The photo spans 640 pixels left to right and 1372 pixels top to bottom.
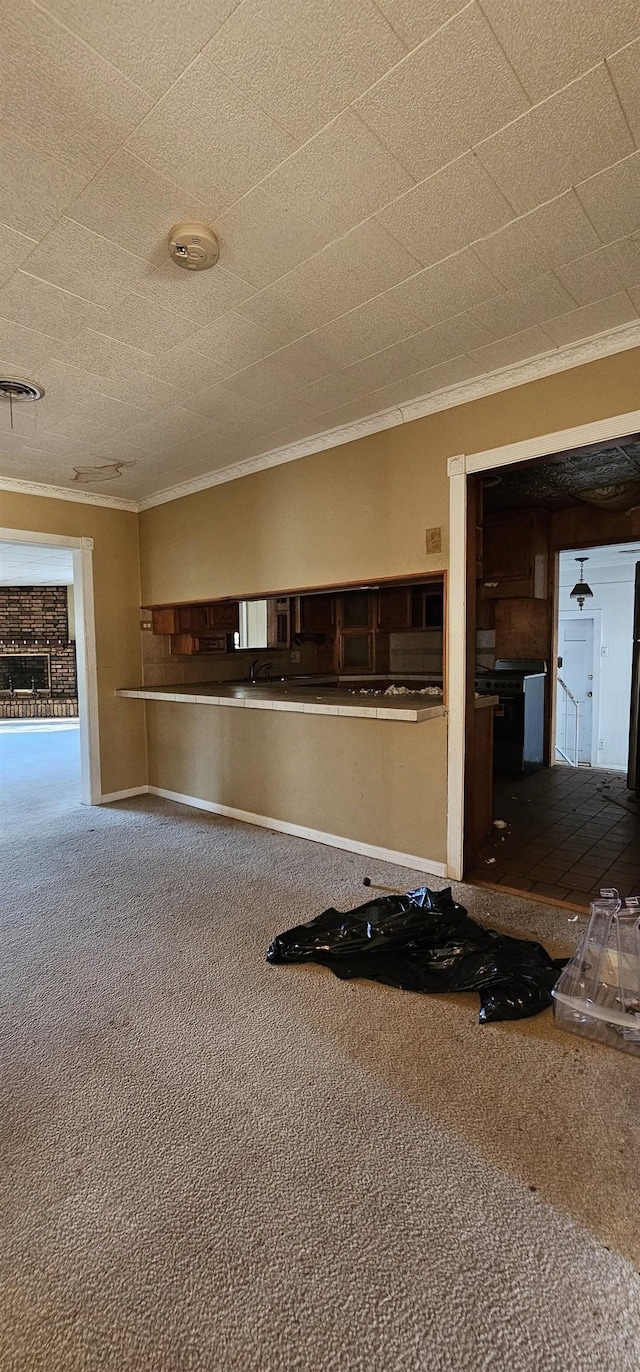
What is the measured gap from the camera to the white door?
8.73m

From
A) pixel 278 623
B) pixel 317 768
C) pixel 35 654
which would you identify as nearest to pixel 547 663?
pixel 278 623

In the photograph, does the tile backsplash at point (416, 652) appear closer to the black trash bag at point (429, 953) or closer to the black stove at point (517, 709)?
the black stove at point (517, 709)

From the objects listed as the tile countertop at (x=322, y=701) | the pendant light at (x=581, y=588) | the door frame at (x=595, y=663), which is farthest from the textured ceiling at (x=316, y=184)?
the door frame at (x=595, y=663)

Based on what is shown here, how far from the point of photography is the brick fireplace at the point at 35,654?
10.2 metres

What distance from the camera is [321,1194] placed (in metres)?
1.28

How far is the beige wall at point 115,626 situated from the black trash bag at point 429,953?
284 centimetres

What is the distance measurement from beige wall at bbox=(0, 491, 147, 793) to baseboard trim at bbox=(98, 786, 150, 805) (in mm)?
35

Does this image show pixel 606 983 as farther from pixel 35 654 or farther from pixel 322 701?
pixel 35 654

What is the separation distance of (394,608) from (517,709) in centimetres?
147

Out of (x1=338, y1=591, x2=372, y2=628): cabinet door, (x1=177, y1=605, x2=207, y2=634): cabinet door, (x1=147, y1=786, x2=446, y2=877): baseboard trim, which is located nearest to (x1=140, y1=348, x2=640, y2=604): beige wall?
(x1=177, y1=605, x2=207, y2=634): cabinet door

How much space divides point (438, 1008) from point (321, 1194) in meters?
0.79

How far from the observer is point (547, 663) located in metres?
5.61

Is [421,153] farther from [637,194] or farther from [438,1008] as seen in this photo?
[438,1008]

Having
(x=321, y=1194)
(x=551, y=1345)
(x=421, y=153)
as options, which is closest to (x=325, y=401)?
(x=421, y=153)
